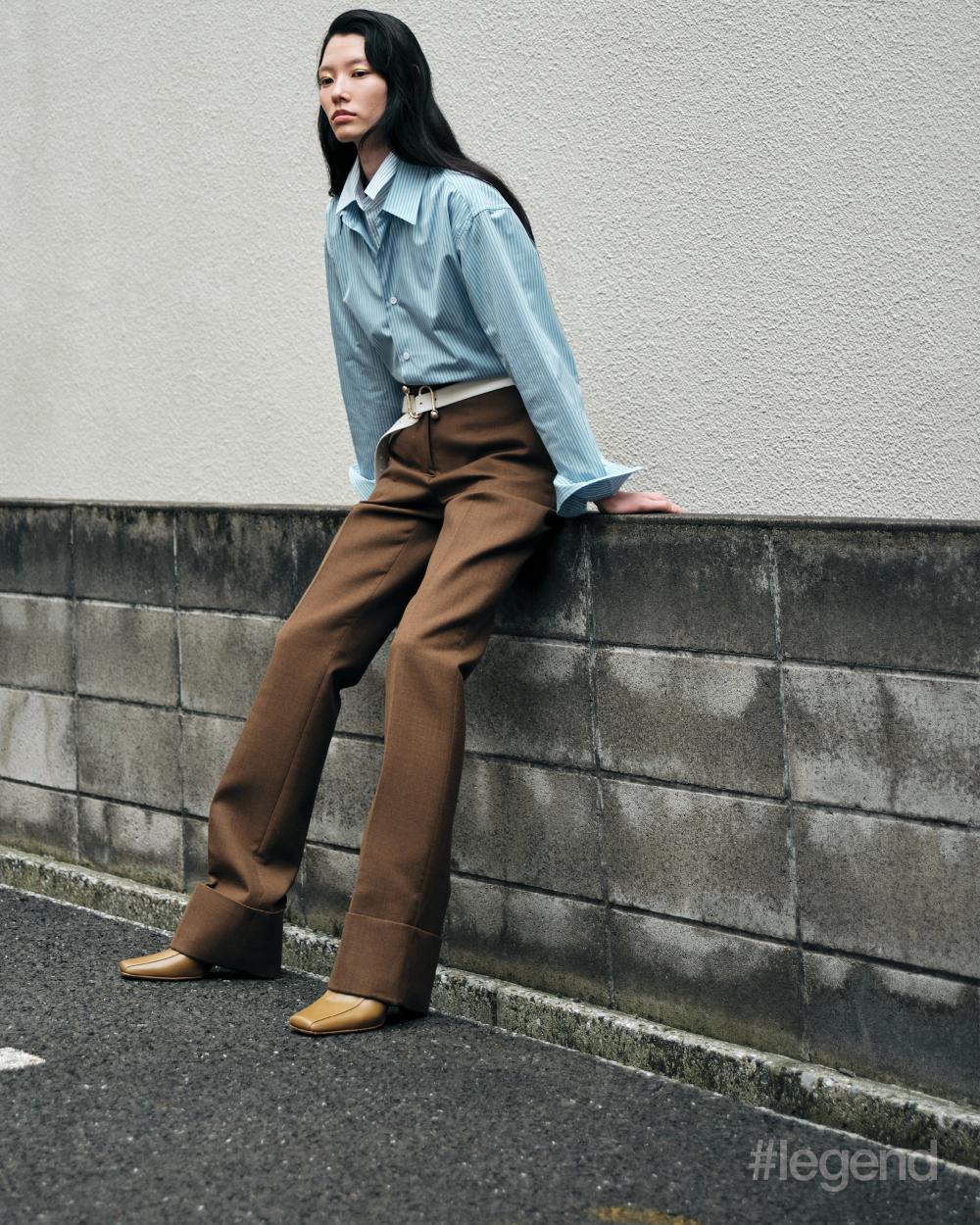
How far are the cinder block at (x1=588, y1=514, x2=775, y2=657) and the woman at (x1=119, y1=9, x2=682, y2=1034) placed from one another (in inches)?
4.9

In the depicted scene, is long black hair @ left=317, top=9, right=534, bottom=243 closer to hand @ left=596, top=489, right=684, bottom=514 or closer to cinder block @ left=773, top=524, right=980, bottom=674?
hand @ left=596, top=489, right=684, bottom=514

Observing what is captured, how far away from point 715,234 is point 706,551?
132 cm

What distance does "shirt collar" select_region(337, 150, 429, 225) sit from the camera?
325cm

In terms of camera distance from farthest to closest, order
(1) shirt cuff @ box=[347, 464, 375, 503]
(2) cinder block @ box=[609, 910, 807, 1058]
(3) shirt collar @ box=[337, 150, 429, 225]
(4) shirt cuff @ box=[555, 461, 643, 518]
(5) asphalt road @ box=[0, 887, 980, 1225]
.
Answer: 1. (1) shirt cuff @ box=[347, 464, 375, 503]
2. (3) shirt collar @ box=[337, 150, 429, 225]
3. (4) shirt cuff @ box=[555, 461, 643, 518]
4. (2) cinder block @ box=[609, 910, 807, 1058]
5. (5) asphalt road @ box=[0, 887, 980, 1225]

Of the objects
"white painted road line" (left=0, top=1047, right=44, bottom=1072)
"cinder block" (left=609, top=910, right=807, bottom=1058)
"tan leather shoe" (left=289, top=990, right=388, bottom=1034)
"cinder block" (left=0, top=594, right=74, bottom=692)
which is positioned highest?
"cinder block" (left=0, top=594, right=74, bottom=692)

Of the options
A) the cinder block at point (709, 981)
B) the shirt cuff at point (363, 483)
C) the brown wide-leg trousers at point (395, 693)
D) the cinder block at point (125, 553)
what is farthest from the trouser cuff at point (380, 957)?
the cinder block at point (125, 553)

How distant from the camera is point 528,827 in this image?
130 inches

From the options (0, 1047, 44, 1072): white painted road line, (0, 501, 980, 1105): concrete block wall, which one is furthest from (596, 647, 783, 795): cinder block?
(0, 1047, 44, 1072): white painted road line

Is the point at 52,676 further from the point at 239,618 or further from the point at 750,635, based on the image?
the point at 750,635

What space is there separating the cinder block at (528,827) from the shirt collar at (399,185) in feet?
3.94

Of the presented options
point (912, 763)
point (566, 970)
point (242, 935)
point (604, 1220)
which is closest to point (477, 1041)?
point (566, 970)

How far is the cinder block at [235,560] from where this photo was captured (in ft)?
12.5

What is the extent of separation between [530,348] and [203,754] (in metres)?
1.53

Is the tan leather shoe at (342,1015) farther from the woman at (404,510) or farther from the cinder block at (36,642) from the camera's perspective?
the cinder block at (36,642)
